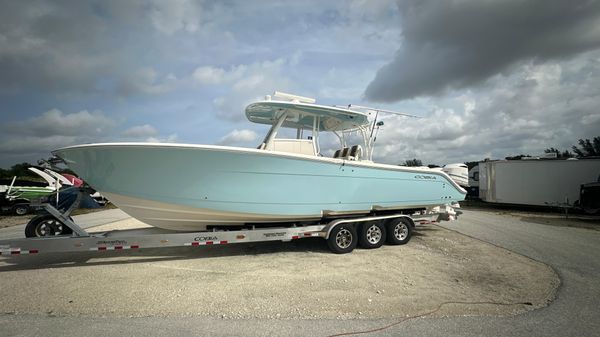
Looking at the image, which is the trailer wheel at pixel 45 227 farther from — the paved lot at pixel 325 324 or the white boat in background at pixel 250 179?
the paved lot at pixel 325 324

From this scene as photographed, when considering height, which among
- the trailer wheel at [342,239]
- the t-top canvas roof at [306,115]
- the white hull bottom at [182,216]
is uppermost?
the t-top canvas roof at [306,115]

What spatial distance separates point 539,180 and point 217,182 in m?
15.8

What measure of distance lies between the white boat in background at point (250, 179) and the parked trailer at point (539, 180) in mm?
11520

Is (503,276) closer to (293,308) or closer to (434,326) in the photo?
(434,326)

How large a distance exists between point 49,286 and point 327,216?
170 inches

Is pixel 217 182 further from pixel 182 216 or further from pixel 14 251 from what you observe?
pixel 14 251

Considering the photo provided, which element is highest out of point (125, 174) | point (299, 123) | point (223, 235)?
point (299, 123)

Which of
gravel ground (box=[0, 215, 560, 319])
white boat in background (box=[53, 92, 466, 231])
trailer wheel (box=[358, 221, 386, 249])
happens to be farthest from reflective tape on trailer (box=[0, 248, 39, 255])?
trailer wheel (box=[358, 221, 386, 249])

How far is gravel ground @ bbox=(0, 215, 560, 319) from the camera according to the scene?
3.42m

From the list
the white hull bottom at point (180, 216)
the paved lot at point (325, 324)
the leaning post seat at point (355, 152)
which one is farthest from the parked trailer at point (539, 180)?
the white hull bottom at point (180, 216)

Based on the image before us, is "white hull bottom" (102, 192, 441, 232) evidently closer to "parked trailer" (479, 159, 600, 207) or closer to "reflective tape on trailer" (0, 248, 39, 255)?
"reflective tape on trailer" (0, 248, 39, 255)

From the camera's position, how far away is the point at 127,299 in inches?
144

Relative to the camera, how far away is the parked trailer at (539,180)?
14.1m

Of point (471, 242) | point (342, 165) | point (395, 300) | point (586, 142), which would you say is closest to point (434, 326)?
point (395, 300)
